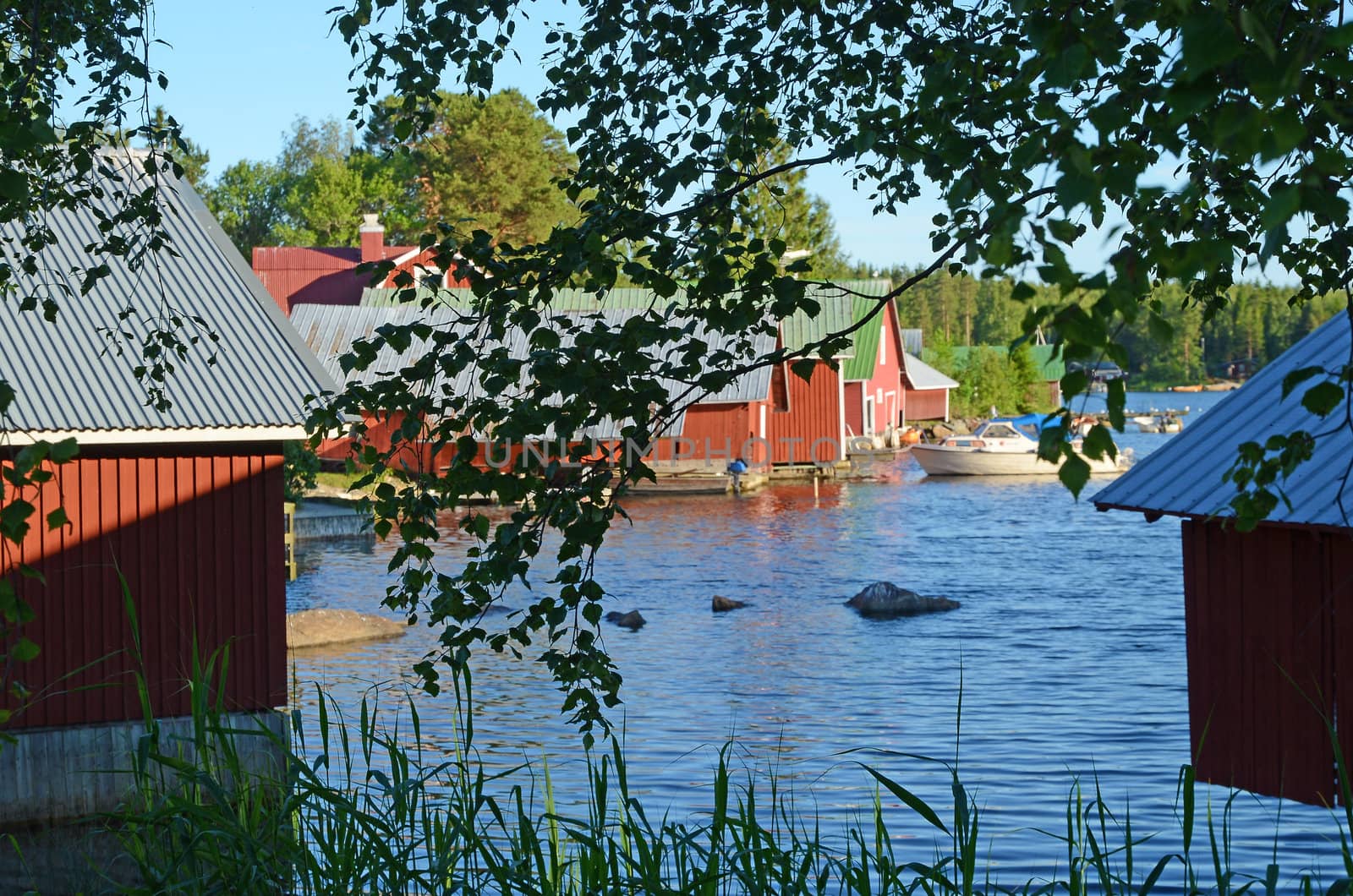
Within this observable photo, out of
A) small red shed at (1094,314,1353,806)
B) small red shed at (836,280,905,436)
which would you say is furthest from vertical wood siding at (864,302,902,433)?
small red shed at (1094,314,1353,806)

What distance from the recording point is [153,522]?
36.7 ft

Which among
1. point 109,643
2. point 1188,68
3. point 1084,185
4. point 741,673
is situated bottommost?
point 741,673

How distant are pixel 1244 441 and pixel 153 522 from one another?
7719 mm

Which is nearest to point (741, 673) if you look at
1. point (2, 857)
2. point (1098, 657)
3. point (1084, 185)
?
point (1098, 657)

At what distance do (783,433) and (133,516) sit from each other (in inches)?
1554

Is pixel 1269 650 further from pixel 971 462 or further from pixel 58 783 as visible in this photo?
pixel 971 462

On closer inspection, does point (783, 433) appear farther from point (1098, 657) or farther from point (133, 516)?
point (133, 516)

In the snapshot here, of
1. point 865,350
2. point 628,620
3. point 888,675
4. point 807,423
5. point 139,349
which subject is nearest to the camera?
point 139,349

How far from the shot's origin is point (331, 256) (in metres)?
61.4

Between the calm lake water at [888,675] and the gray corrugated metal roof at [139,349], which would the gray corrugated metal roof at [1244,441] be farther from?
the gray corrugated metal roof at [139,349]

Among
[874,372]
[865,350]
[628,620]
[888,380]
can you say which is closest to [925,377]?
[888,380]

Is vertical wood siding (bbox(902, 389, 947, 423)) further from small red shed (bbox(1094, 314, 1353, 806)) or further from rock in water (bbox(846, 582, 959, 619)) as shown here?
small red shed (bbox(1094, 314, 1353, 806))

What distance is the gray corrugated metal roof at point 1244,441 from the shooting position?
9.14 meters

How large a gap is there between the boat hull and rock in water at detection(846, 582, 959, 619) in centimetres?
2872
